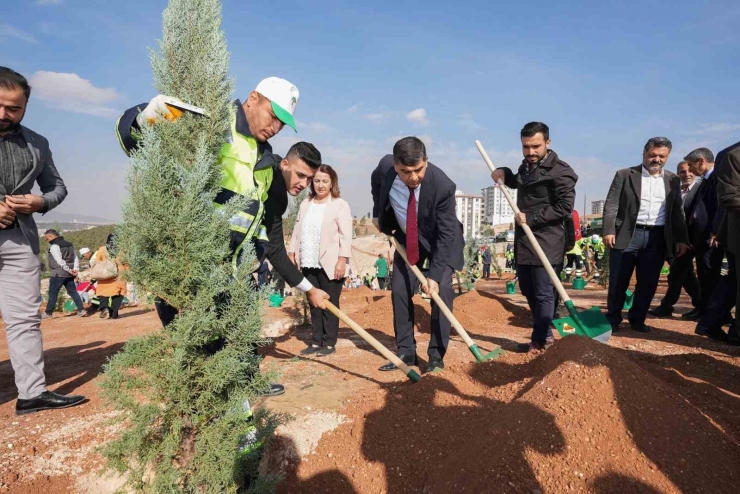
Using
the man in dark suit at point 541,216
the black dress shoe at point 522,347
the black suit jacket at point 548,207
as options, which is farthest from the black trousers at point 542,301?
the black dress shoe at point 522,347

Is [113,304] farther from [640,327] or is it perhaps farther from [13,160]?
[640,327]

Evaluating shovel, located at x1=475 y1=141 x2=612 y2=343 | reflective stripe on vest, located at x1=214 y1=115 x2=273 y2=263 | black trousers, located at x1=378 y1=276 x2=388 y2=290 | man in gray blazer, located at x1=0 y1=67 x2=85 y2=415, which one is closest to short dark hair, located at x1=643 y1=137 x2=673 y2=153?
shovel, located at x1=475 y1=141 x2=612 y2=343

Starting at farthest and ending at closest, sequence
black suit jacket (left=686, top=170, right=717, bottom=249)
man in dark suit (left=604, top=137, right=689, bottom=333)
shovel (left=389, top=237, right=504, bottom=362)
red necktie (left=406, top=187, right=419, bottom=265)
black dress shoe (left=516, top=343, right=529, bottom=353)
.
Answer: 1. black suit jacket (left=686, top=170, right=717, bottom=249)
2. man in dark suit (left=604, top=137, right=689, bottom=333)
3. black dress shoe (left=516, top=343, right=529, bottom=353)
4. red necktie (left=406, top=187, right=419, bottom=265)
5. shovel (left=389, top=237, right=504, bottom=362)

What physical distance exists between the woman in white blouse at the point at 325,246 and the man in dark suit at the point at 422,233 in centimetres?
73

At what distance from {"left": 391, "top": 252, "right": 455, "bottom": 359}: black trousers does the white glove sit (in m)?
2.37

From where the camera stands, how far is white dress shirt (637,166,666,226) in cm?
476

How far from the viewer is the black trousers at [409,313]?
3.72 metres

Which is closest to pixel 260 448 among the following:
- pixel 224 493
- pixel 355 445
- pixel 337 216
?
pixel 224 493

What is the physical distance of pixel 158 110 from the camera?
6.40 ft

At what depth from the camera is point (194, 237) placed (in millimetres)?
1937

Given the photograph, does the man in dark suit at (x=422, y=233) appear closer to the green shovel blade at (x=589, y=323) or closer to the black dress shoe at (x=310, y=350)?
the black dress shoe at (x=310, y=350)

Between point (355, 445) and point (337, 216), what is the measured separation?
250 cm

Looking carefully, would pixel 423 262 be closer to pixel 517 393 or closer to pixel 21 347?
pixel 517 393

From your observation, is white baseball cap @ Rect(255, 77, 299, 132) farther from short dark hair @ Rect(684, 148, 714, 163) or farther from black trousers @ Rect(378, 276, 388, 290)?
black trousers @ Rect(378, 276, 388, 290)
